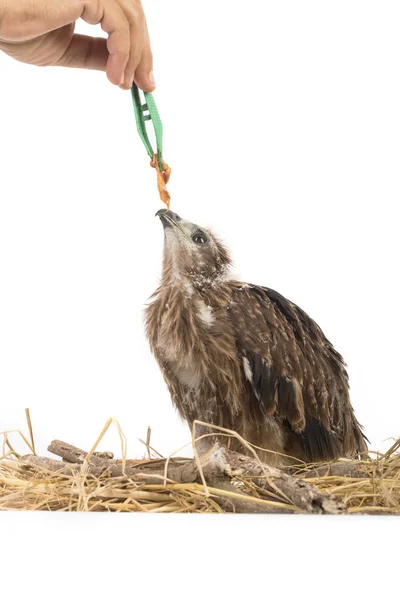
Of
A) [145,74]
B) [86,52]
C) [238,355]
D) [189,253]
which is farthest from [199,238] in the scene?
[86,52]

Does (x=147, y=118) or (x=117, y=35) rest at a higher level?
(x=117, y=35)

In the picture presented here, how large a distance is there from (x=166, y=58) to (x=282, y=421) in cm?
109

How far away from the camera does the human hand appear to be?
4.91 ft

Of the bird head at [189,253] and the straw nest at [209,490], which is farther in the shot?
the bird head at [189,253]

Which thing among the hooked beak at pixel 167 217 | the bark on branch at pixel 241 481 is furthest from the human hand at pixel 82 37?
the bark on branch at pixel 241 481

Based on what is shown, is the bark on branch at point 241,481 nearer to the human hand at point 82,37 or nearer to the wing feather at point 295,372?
the wing feather at point 295,372

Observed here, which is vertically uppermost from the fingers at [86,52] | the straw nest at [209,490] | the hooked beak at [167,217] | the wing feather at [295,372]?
the fingers at [86,52]

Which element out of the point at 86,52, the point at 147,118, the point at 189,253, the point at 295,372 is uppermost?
the point at 86,52

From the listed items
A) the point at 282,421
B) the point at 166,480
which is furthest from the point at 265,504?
the point at 282,421

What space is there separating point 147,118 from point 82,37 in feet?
1.22

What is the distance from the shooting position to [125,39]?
1.63 metres

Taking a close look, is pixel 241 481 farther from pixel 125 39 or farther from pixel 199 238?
pixel 125 39

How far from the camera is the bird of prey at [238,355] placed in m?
1.52

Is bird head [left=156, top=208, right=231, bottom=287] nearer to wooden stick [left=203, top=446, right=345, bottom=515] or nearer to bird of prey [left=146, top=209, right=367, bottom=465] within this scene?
bird of prey [left=146, top=209, right=367, bottom=465]
